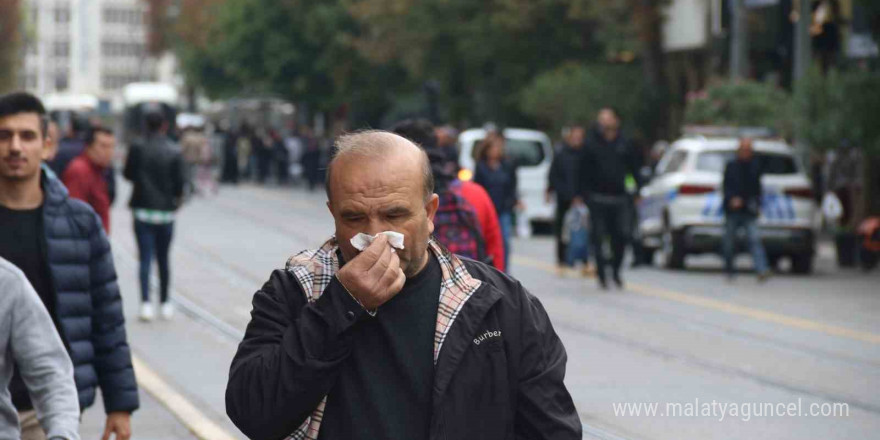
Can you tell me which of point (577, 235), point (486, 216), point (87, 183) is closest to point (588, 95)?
point (577, 235)

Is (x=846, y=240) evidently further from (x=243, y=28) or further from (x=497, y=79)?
(x=243, y=28)

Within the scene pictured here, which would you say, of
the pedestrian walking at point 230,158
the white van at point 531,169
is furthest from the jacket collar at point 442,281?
the pedestrian walking at point 230,158

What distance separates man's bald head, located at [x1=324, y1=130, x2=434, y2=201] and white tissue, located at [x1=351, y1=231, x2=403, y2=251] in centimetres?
14

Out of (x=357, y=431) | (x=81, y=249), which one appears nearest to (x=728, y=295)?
(x=81, y=249)

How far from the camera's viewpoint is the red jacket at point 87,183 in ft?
41.1

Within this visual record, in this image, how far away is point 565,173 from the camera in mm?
19109

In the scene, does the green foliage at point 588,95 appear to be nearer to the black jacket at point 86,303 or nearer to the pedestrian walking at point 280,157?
the pedestrian walking at point 280,157

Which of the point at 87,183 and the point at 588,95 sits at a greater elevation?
the point at 588,95

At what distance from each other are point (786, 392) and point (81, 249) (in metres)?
5.82

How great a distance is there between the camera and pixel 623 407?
31.2ft

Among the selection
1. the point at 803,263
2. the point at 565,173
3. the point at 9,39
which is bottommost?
the point at 803,263

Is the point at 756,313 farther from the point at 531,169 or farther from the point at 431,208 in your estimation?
the point at 531,169

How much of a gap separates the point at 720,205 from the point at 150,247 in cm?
827

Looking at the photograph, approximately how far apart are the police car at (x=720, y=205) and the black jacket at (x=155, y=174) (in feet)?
25.4
